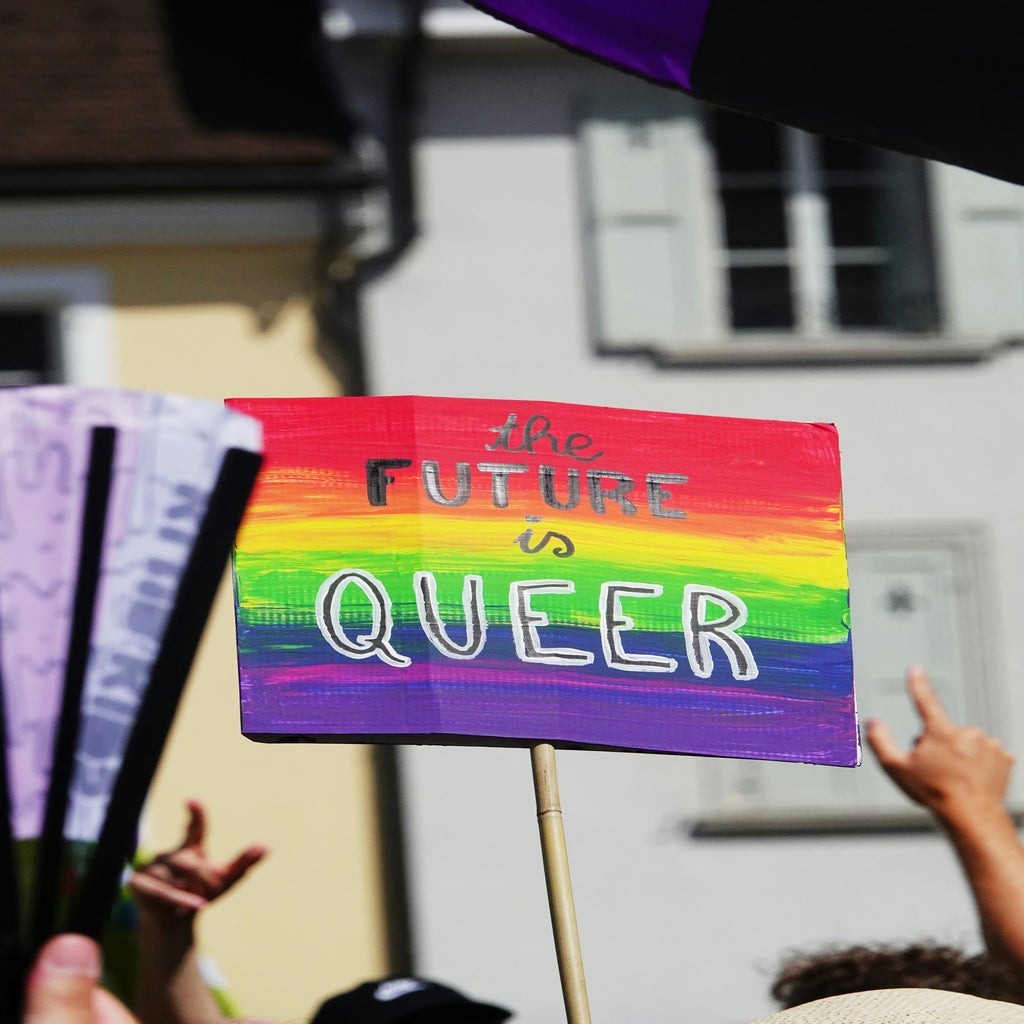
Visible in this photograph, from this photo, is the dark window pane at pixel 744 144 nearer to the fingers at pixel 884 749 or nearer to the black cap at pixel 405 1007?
the fingers at pixel 884 749

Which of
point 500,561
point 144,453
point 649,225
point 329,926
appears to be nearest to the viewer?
point 144,453

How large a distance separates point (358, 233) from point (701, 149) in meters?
1.48

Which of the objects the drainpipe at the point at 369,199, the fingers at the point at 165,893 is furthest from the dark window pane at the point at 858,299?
the fingers at the point at 165,893

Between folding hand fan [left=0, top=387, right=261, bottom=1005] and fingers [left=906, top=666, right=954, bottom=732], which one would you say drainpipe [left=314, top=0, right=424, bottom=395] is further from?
folding hand fan [left=0, top=387, right=261, bottom=1005]

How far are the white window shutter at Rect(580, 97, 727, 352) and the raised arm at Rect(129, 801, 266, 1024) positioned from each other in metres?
5.31

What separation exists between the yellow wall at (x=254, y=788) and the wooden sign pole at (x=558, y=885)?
5037 mm

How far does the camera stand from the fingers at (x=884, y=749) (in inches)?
105

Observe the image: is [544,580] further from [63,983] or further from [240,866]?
[63,983]

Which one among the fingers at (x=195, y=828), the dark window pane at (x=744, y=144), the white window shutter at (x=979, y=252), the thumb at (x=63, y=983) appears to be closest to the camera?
the thumb at (x=63, y=983)

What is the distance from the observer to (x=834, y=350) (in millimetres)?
8047

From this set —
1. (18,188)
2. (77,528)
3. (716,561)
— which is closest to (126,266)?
(18,188)

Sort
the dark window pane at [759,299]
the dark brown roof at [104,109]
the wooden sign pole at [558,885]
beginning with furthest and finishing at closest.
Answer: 1. the dark window pane at [759,299]
2. the dark brown roof at [104,109]
3. the wooden sign pole at [558,885]

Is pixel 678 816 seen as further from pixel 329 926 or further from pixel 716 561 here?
pixel 716 561

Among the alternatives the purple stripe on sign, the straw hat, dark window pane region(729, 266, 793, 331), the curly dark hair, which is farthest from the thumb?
dark window pane region(729, 266, 793, 331)
